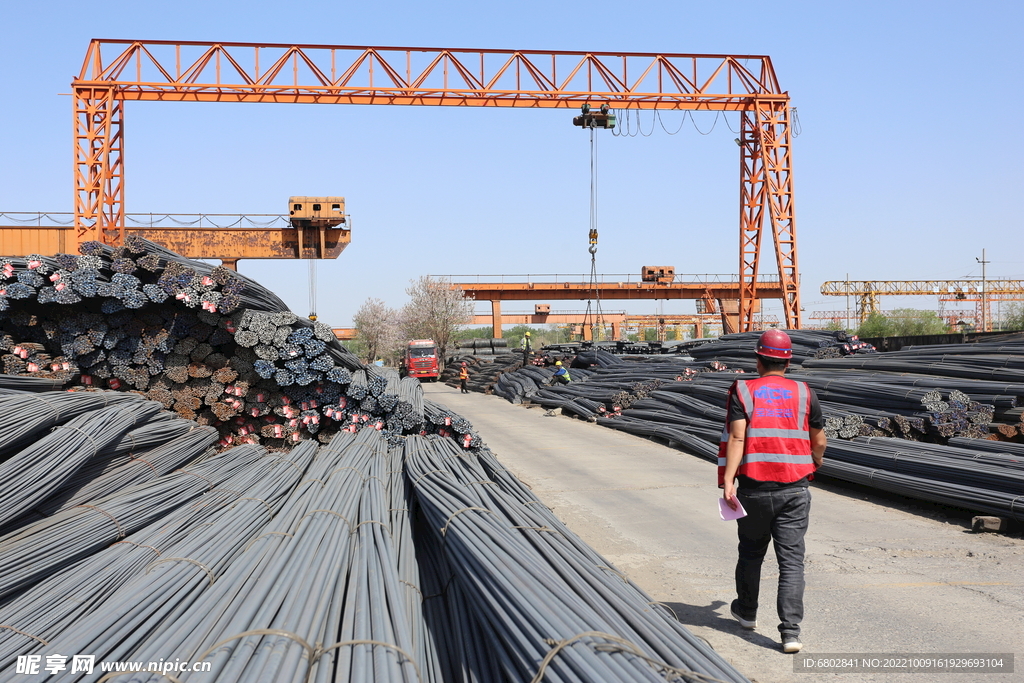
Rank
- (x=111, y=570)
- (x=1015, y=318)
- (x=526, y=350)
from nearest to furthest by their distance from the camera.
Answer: (x=111, y=570) < (x=526, y=350) < (x=1015, y=318)

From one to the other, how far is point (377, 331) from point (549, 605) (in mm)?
62273

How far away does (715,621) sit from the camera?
4.59 meters

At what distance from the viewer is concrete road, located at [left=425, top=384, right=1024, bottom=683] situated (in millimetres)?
4180

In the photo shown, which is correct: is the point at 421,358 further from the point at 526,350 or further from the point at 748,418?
the point at 748,418

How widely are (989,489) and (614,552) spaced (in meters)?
3.74

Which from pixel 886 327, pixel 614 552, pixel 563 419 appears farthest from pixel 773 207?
pixel 886 327

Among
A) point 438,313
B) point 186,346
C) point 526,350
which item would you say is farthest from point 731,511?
point 438,313

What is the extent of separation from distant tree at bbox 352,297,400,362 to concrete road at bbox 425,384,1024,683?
53857 mm

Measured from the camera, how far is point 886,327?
1967 inches

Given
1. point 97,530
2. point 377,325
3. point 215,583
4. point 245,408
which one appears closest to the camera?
point 215,583

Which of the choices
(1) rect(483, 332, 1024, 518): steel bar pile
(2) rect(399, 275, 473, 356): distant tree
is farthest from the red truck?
(1) rect(483, 332, 1024, 518): steel bar pile

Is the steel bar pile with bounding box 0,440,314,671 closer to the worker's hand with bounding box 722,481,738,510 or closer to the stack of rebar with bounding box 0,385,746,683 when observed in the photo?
the stack of rebar with bounding box 0,385,746,683

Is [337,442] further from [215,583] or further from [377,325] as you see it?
[377,325]

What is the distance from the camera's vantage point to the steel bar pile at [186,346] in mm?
8164
